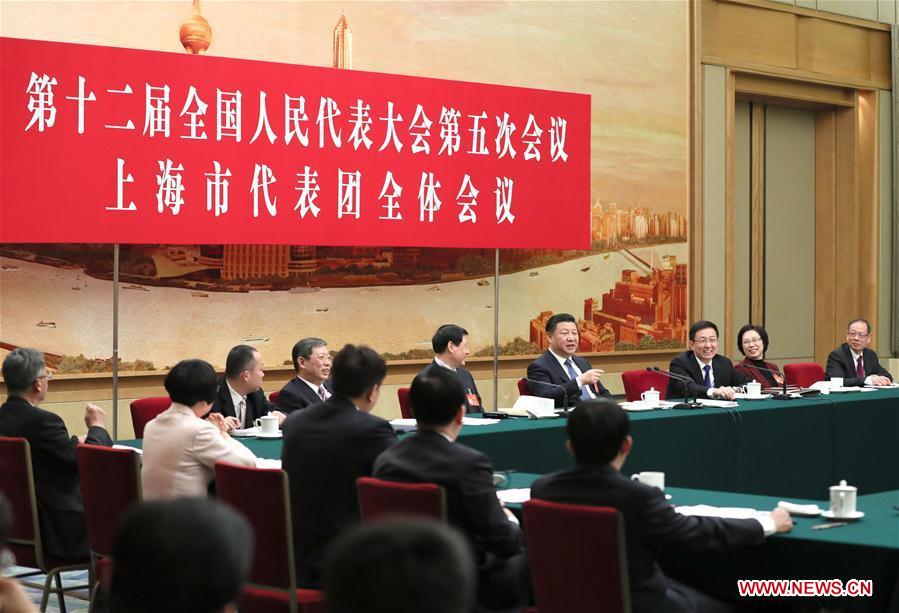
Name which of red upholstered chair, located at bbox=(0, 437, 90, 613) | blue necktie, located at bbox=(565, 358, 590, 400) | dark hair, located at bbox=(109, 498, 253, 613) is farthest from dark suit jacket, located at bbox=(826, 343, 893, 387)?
dark hair, located at bbox=(109, 498, 253, 613)

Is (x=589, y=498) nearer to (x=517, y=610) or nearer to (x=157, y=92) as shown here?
(x=517, y=610)

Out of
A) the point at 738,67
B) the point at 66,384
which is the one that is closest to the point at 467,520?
the point at 66,384

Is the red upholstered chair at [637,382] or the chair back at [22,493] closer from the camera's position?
the chair back at [22,493]

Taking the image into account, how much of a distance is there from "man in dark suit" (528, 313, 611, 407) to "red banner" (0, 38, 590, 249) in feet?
3.79

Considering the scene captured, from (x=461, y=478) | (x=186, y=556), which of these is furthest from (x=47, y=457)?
(x=186, y=556)

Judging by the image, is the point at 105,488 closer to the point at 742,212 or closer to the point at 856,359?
the point at 856,359

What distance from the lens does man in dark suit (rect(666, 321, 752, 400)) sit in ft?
26.3

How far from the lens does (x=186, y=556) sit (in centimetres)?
114

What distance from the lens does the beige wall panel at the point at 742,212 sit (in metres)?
11.5

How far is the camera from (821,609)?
337 cm

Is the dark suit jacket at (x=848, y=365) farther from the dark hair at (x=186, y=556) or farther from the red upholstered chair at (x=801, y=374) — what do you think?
the dark hair at (x=186, y=556)

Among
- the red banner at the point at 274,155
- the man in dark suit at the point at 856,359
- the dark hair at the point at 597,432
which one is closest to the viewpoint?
the dark hair at the point at 597,432

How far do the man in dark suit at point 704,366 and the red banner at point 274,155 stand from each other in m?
1.20

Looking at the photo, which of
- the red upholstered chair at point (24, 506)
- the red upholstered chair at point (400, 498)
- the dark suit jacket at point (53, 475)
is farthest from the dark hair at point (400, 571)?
the dark suit jacket at point (53, 475)
